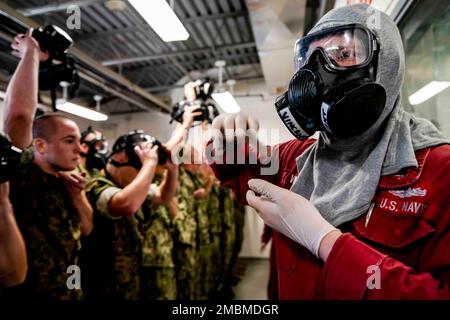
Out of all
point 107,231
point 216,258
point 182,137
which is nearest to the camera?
point 182,137

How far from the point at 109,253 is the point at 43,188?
0.75m

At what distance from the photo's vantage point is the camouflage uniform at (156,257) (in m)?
2.34

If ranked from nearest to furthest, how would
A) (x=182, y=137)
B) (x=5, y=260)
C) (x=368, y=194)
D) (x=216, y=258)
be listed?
(x=368, y=194) → (x=5, y=260) → (x=182, y=137) → (x=216, y=258)

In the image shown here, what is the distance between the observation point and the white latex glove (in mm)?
630

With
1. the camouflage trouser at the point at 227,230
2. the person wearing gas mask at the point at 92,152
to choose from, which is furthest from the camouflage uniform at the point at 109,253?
the camouflage trouser at the point at 227,230

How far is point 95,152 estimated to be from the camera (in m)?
3.00

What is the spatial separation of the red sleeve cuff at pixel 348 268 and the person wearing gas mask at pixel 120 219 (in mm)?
1459

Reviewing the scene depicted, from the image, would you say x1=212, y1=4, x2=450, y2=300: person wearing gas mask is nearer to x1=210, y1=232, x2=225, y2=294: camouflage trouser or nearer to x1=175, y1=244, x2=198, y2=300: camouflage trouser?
x1=175, y1=244, x2=198, y2=300: camouflage trouser

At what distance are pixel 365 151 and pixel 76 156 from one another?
1.42m

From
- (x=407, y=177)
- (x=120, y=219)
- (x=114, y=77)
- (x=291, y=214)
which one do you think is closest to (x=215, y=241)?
(x=120, y=219)

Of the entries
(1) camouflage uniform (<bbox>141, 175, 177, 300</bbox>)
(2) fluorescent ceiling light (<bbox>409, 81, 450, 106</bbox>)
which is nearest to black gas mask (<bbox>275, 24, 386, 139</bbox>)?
(2) fluorescent ceiling light (<bbox>409, 81, 450, 106</bbox>)

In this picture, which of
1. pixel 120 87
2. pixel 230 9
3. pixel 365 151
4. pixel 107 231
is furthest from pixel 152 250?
pixel 120 87

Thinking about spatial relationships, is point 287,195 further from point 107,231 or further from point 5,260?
point 107,231
